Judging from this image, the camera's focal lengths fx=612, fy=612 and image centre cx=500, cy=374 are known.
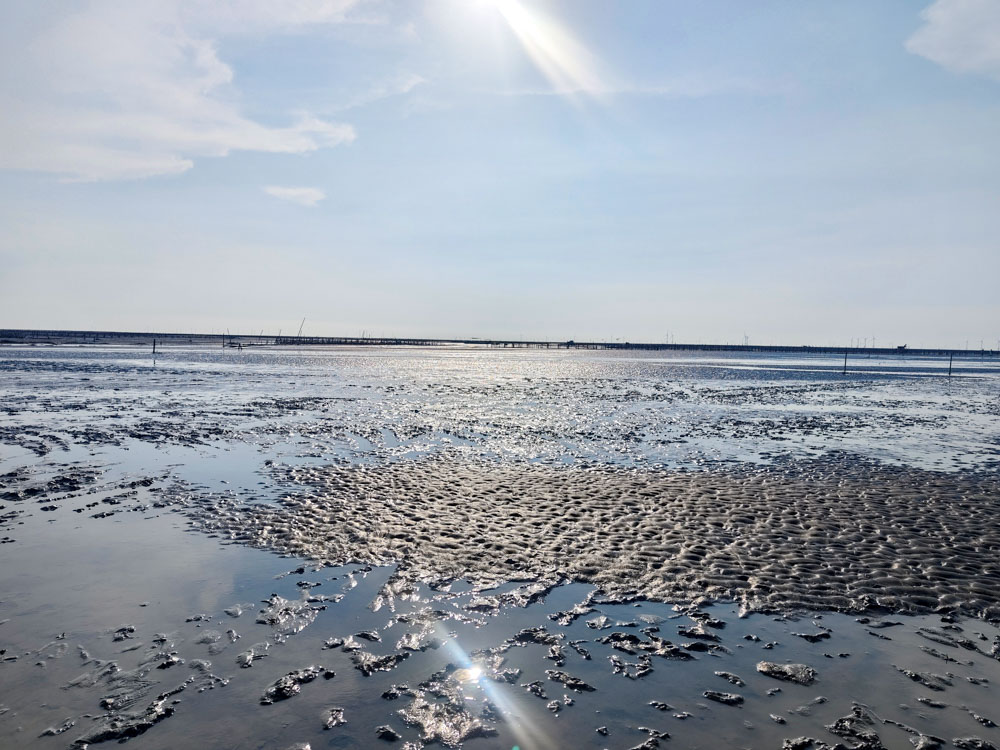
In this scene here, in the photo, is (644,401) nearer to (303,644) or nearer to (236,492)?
(236,492)

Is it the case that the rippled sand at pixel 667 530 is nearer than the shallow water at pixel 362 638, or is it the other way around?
the shallow water at pixel 362 638

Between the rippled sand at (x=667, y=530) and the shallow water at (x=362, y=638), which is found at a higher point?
the rippled sand at (x=667, y=530)

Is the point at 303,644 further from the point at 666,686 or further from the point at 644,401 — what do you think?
the point at 644,401

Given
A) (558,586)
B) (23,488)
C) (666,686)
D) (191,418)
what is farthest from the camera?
(191,418)

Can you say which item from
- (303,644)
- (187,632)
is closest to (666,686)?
(303,644)

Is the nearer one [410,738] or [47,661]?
[410,738]

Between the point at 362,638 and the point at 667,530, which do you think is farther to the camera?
the point at 667,530

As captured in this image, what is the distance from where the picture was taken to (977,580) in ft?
35.9

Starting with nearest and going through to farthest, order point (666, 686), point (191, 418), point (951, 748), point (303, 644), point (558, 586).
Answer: point (951, 748) → point (666, 686) → point (303, 644) → point (558, 586) → point (191, 418)

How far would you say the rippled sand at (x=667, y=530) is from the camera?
1073cm

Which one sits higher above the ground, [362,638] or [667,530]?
[667,530]

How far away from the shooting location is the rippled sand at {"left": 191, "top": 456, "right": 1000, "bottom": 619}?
422 inches

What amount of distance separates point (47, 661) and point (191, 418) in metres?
24.9

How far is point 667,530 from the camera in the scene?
13594mm
